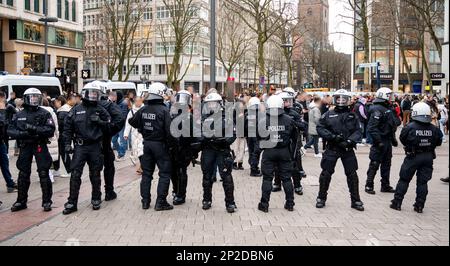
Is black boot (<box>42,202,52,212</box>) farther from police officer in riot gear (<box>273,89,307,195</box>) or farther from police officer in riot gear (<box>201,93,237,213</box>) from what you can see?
police officer in riot gear (<box>273,89,307,195</box>)

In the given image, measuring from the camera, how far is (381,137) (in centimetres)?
926

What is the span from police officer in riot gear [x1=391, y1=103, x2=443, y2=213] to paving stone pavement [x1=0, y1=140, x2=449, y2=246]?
1.34ft

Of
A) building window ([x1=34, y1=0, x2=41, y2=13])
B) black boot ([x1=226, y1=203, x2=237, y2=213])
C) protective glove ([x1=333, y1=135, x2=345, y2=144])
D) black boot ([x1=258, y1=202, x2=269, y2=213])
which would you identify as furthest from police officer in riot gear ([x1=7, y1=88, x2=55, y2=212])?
building window ([x1=34, y1=0, x2=41, y2=13])

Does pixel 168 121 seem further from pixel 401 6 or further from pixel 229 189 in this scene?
pixel 401 6

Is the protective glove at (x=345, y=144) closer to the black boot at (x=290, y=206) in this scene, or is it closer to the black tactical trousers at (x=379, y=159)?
the black boot at (x=290, y=206)

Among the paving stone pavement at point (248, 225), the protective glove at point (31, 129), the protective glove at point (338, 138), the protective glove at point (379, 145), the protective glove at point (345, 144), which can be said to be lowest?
the paving stone pavement at point (248, 225)

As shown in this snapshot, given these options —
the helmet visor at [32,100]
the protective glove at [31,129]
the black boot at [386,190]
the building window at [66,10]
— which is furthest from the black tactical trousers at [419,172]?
the building window at [66,10]

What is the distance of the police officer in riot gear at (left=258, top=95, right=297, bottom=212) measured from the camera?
25.1ft

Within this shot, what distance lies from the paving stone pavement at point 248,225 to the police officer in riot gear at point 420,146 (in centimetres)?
41

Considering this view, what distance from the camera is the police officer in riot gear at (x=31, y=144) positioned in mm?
7598

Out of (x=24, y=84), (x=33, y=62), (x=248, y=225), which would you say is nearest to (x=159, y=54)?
(x=33, y=62)

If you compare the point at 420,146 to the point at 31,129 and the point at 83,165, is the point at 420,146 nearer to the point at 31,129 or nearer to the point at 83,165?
the point at 83,165

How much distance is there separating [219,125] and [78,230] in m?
2.75
